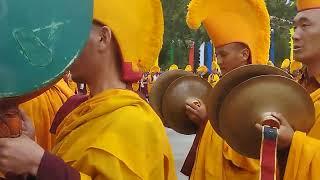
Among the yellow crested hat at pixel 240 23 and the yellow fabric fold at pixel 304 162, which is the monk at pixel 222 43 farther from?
the yellow fabric fold at pixel 304 162

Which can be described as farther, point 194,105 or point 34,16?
point 194,105

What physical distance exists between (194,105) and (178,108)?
141 mm

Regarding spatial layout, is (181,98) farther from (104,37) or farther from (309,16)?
(104,37)

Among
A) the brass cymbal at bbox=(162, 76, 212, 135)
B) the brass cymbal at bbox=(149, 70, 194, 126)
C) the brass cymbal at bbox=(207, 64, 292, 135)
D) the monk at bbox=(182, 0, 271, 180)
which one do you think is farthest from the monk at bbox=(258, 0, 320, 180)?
the brass cymbal at bbox=(149, 70, 194, 126)

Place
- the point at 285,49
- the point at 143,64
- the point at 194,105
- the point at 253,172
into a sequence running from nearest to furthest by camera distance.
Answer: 1. the point at 143,64
2. the point at 253,172
3. the point at 194,105
4. the point at 285,49

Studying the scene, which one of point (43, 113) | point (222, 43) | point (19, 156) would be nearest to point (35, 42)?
point (19, 156)

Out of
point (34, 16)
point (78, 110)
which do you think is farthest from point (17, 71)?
point (78, 110)

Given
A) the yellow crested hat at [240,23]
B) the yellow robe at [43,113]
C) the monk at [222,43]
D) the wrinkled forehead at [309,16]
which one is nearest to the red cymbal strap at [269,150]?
the wrinkled forehead at [309,16]

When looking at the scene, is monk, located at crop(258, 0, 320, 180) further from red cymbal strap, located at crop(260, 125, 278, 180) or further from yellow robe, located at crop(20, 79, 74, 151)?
yellow robe, located at crop(20, 79, 74, 151)

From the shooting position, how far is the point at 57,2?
1559mm

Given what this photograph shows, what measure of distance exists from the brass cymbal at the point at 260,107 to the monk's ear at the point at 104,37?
57 cm

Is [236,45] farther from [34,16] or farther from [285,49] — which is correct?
A: [285,49]

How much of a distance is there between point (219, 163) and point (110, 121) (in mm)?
1650

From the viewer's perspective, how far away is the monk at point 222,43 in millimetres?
3586
